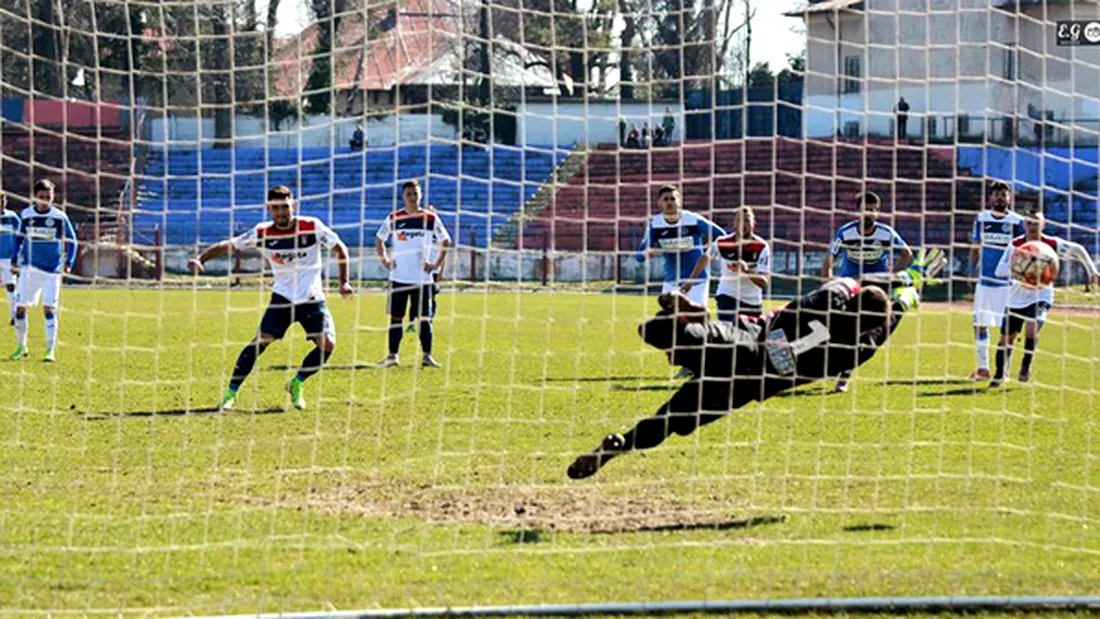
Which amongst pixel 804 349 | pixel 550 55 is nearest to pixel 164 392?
pixel 550 55

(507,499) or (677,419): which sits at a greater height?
(677,419)

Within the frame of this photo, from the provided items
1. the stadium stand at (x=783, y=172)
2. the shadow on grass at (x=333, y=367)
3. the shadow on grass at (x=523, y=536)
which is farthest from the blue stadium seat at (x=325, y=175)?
the shadow on grass at (x=523, y=536)

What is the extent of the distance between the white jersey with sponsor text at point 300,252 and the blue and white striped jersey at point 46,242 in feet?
12.4

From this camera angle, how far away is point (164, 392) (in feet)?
47.5

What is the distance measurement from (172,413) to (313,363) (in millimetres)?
1206

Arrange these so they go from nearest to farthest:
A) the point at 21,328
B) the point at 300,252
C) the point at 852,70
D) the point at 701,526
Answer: the point at 701,526 < the point at 852,70 < the point at 300,252 < the point at 21,328

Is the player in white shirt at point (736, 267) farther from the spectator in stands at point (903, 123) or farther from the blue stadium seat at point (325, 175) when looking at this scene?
the spectator in stands at point (903, 123)

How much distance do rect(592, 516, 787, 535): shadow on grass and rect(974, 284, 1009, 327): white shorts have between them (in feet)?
25.6

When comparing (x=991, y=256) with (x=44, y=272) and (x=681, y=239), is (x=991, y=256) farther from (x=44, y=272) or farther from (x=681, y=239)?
(x=44, y=272)

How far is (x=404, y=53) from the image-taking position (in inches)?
390

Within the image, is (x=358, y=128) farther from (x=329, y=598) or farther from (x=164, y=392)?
(x=329, y=598)

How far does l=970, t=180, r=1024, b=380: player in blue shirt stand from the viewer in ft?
49.5

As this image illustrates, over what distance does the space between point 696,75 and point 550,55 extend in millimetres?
960

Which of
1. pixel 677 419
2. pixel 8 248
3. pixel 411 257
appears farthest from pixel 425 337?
pixel 677 419
